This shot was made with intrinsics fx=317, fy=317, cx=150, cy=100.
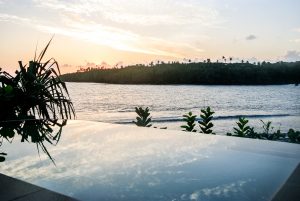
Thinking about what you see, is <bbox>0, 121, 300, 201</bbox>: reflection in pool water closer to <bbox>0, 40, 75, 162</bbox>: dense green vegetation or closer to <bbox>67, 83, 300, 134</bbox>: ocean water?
<bbox>0, 40, 75, 162</bbox>: dense green vegetation

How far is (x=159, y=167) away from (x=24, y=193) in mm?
1314

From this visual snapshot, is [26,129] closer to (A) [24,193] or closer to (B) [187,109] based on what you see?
(A) [24,193]

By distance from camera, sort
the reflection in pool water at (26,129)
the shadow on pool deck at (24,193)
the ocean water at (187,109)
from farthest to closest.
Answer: the ocean water at (187,109) < the reflection in pool water at (26,129) < the shadow on pool deck at (24,193)

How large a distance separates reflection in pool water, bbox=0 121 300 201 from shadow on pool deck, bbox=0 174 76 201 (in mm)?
218

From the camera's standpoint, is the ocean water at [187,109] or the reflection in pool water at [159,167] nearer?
the reflection in pool water at [159,167]

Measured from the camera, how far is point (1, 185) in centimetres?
208

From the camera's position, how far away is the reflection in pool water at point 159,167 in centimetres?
224

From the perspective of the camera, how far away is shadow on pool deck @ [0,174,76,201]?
6.10 ft

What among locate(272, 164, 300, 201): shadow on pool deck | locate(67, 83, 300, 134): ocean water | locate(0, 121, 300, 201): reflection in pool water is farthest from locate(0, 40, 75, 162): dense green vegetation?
locate(67, 83, 300, 134): ocean water

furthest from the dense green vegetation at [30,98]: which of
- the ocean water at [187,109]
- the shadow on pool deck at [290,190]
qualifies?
the ocean water at [187,109]

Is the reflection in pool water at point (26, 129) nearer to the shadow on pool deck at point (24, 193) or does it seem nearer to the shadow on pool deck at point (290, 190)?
the shadow on pool deck at point (24, 193)

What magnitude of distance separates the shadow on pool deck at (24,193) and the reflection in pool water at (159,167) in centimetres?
22

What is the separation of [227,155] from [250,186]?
41.5 inches

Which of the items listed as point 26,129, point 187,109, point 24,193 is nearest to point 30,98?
point 26,129
